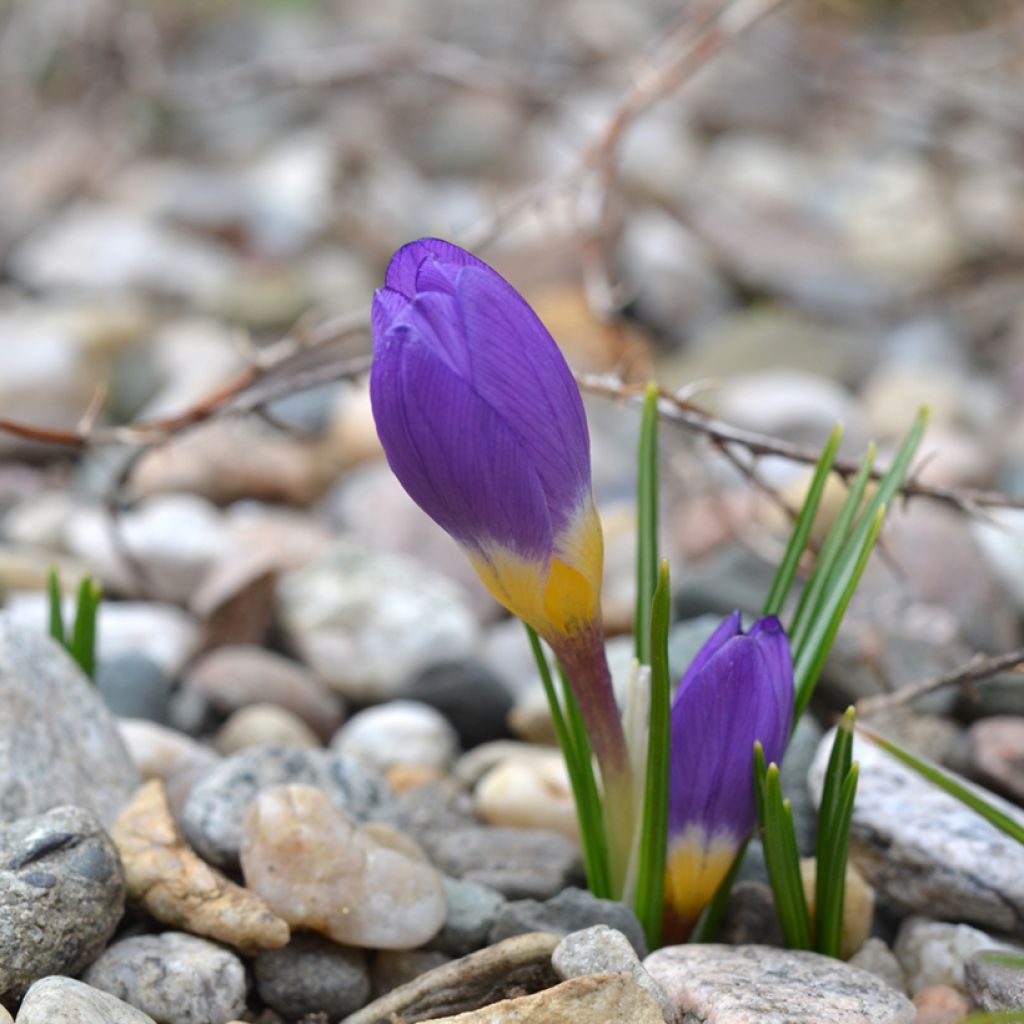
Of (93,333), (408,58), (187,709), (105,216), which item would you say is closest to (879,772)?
(187,709)

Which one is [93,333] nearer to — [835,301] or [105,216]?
[105,216]

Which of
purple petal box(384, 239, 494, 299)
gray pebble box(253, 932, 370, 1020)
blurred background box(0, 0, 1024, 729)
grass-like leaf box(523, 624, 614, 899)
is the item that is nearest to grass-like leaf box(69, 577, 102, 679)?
blurred background box(0, 0, 1024, 729)

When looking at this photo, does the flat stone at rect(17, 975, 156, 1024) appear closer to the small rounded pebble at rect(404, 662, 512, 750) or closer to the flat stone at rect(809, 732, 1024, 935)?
the flat stone at rect(809, 732, 1024, 935)

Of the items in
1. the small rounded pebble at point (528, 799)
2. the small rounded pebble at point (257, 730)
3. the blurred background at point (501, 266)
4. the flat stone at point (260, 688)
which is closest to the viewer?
the small rounded pebble at point (528, 799)

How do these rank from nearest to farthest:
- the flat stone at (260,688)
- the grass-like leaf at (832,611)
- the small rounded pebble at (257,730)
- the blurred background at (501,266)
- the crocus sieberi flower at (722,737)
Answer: the crocus sieberi flower at (722,737), the grass-like leaf at (832,611), the small rounded pebble at (257,730), the flat stone at (260,688), the blurred background at (501,266)

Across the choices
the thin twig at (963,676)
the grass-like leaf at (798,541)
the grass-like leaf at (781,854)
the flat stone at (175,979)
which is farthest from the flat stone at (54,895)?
the thin twig at (963,676)

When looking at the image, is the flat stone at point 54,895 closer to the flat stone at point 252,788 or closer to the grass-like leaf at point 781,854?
the flat stone at point 252,788

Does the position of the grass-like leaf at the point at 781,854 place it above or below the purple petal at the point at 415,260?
below

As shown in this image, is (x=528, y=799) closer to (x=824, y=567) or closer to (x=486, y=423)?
(x=824, y=567)
